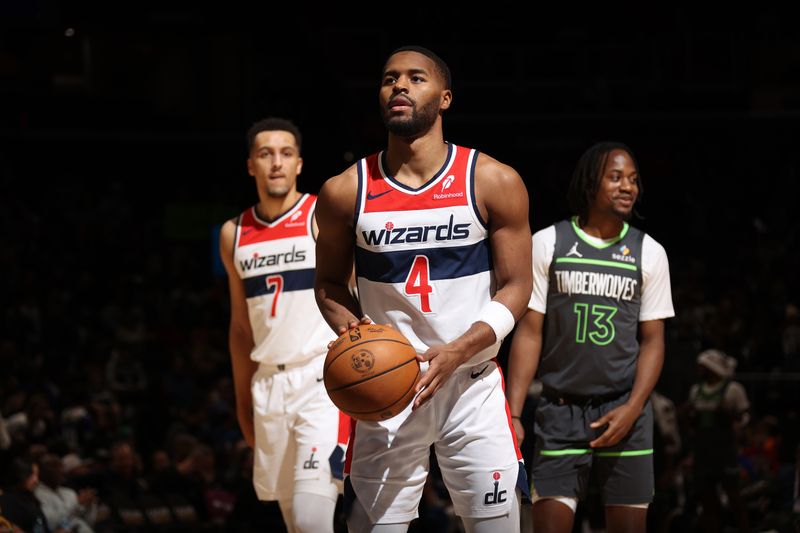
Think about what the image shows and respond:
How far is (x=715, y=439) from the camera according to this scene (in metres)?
10.3

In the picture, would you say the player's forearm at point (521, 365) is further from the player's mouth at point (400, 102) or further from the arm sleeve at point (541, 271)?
the player's mouth at point (400, 102)

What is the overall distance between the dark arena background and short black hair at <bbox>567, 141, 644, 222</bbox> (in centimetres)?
496

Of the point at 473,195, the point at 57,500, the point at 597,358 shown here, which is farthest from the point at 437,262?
the point at 57,500

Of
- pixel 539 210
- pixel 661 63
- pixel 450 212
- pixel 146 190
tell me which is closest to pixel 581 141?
pixel 661 63

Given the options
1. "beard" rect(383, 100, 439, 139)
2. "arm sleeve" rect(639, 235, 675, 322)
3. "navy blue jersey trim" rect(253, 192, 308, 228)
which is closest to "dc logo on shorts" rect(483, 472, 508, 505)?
"beard" rect(383, 100, 439, 139)

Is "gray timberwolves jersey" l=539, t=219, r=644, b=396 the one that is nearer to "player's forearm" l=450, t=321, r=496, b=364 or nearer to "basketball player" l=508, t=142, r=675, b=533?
"basketball player" l=508, t=142, r=675, b=533

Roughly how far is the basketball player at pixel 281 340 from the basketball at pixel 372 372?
1573 mm

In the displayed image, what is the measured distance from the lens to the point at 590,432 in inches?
203

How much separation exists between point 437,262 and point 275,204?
2.07 meters

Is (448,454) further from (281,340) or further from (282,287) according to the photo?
(282,287)

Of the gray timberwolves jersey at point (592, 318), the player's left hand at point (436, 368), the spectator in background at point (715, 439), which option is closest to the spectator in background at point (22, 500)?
the gray timberwolves jersey at point (592, 318)

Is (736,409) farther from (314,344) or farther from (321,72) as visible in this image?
(321,72)

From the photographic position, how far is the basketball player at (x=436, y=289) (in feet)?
13.3

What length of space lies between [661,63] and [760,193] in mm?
3424
